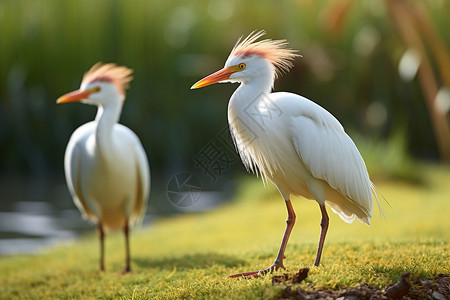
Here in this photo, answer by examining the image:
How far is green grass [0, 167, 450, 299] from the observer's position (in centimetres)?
357

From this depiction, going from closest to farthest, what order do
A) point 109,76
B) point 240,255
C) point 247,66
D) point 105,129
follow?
point 247,66, point 240,255, point 105,129, point 109,76

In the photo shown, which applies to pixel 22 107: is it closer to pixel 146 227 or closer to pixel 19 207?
pixel 19 207

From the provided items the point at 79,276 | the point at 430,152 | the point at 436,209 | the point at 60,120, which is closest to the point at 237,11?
the point at 60,120

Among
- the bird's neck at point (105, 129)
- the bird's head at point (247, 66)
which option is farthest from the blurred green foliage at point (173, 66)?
the bird's head at point (247, 66)

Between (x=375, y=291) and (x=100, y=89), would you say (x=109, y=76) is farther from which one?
(x=375, y=291)

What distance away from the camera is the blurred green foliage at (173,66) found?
1311cm

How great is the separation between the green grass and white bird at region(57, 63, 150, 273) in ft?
2.27

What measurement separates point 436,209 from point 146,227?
5.04 meters

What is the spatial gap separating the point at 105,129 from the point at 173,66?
8489 millimetres

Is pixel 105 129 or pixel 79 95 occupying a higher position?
pixel 79 95

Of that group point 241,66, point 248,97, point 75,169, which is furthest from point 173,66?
point 248,97

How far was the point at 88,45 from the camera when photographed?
43.7 feet

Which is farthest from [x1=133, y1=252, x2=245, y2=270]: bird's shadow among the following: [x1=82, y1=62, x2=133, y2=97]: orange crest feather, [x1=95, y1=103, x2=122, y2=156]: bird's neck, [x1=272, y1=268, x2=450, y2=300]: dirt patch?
[x1=82, y1=62, x2=133, y2=97]: orange crest feather

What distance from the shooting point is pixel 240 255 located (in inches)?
200
